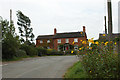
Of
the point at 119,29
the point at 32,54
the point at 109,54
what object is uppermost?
the point at 119,29

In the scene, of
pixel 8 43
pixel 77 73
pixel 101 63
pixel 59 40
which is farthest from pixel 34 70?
pixel 59 40

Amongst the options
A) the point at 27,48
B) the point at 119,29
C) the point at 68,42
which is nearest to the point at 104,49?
the point at 119,29

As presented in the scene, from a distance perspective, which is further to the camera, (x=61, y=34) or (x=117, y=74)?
(x=61, y=34)

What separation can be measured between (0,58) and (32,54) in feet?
43.8

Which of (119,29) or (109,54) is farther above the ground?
(119,29)

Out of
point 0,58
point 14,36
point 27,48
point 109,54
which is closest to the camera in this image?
point 109,54

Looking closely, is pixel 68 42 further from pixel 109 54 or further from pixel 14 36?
pixel 109 54

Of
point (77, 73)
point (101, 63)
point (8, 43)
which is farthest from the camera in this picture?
point (8, 43)

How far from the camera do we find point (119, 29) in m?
9.34

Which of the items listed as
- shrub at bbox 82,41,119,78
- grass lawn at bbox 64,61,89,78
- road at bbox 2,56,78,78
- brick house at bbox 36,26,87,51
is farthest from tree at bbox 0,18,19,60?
brick house at bbox 36,26,87,51

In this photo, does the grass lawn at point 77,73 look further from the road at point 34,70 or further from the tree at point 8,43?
the tree at point 8,43

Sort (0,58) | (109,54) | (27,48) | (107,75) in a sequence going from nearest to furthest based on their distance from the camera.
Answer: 1. (107,75)
2. (109,54)
3. (0,58)
4. (27,48)

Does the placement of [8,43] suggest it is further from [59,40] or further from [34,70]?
[59,40]

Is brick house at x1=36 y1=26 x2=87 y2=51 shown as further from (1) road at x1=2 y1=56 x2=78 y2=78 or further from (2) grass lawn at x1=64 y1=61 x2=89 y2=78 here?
(2) grass lawn at x1=64 y1=61 x2=89 y2=78
